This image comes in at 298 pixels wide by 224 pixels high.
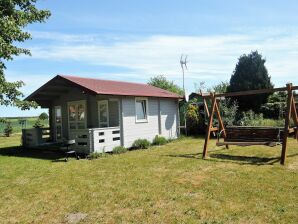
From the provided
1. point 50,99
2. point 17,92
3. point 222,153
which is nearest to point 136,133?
point 222,153

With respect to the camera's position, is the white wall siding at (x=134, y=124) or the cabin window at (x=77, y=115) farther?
the cabin window at (x=77, y=115)

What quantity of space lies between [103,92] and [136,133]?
3.20 metres

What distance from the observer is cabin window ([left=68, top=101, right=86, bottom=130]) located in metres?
16.8

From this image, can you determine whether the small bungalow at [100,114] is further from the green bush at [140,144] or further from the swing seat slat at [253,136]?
the swing seat slat at [253,136]

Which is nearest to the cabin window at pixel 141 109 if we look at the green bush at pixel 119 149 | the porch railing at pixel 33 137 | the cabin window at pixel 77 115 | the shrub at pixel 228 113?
the green bush at pixel 119 149

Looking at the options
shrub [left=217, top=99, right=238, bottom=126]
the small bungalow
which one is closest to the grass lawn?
the small bungalow

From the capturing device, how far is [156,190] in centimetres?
759

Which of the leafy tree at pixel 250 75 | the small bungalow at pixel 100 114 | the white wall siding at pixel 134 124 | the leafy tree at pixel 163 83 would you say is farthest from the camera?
the leafy tree at pixel 163 83

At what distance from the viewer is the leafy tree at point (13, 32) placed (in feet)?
26.5

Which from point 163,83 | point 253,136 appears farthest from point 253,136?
point 163,83

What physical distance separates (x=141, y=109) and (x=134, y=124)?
1.15 metres

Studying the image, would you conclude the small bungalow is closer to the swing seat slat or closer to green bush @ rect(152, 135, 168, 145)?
green bush @ rect(152, 135, 168, 145)

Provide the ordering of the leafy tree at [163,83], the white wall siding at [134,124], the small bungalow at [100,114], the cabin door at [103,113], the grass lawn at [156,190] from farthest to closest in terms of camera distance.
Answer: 1. the leafy tree at [163,83]
2. the cabin door at [103,113]
3. the white wall siding at [134,124]
4. the small bungalow at [100,114]
5. the grass lawn at [156,190]

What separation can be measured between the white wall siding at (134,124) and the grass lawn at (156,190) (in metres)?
3.26
